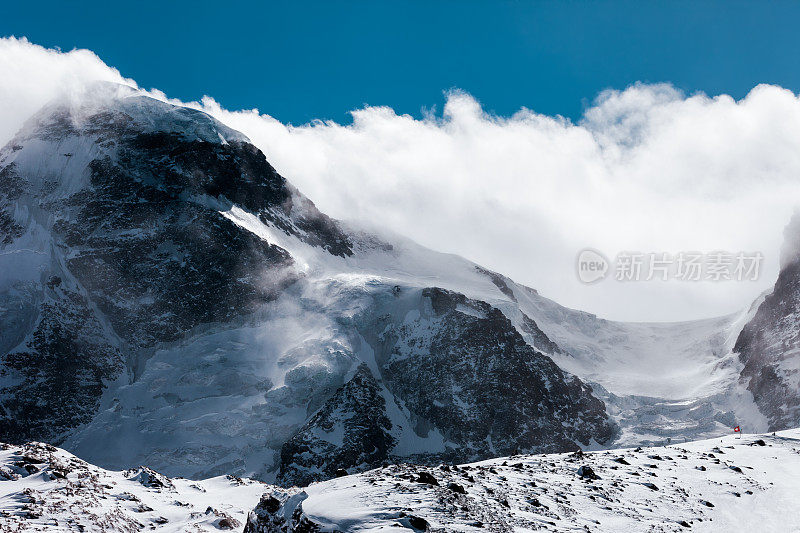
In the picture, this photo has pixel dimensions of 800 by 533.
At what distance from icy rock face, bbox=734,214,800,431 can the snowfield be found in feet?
361

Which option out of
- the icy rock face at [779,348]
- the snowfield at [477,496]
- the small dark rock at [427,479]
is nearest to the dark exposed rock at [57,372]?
the snowfield at [477,496]

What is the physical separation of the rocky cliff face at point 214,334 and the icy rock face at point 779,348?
1411 inches

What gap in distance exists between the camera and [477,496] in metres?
21.2

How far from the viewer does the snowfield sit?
1897 centimetres

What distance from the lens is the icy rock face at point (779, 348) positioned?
5374 inches

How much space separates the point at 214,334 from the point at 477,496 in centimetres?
12771

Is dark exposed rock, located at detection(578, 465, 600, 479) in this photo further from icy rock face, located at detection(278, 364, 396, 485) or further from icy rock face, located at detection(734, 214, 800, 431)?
icy rock face, located at detection(734, 214, 800, 431)

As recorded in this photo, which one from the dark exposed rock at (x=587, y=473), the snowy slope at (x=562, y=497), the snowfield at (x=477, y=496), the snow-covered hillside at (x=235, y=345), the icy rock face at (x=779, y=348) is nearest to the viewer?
the snowy slope at (x=562, y=497)

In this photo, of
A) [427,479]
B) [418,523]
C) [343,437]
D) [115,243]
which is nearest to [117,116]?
[115,243]

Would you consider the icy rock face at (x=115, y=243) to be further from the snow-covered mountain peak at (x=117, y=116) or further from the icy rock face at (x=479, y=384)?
the icy rock face at (x=479, y=384)

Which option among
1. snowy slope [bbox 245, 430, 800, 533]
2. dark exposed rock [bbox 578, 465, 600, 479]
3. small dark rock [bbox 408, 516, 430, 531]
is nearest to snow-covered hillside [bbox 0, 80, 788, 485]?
snowy slope [bbox 245, 430, 800, 533]

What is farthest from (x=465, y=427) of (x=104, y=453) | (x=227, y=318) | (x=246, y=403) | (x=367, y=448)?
(x=104, y=453)

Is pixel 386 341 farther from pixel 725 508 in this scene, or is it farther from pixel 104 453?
pixel 725 508

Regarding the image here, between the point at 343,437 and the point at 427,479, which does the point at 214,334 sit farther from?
the point at 427,479
